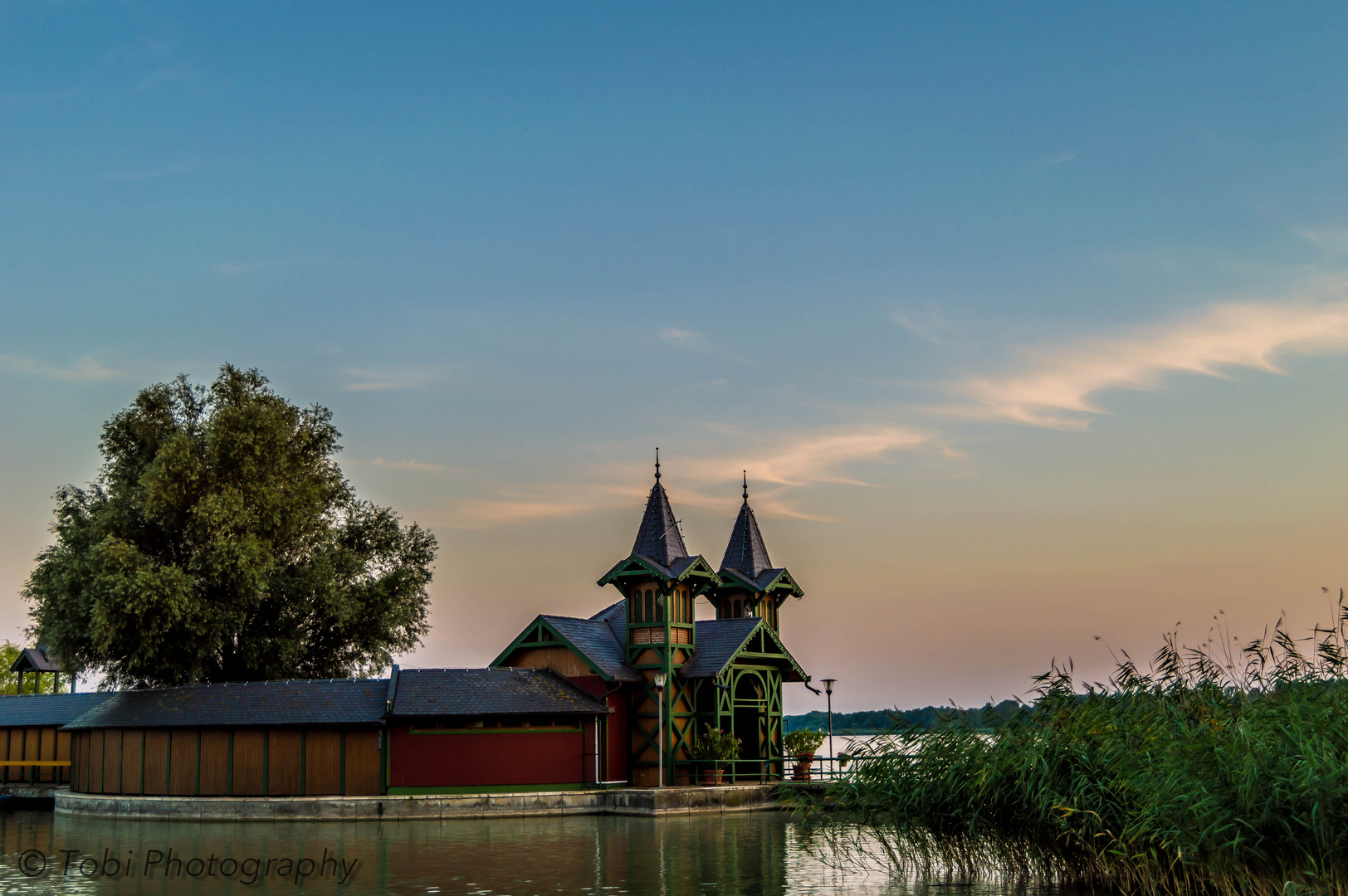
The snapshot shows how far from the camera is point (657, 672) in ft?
120

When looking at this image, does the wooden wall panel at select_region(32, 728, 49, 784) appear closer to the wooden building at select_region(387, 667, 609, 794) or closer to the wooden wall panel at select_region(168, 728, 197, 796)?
the wooden wall panel at select_region(168, 728, 197, 796)

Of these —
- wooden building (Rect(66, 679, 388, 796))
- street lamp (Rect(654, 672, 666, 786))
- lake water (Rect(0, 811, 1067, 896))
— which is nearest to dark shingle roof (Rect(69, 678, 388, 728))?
wooden building (Rect(66, 679, 388, 796))

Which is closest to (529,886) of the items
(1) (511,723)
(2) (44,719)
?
(1) (511,723)

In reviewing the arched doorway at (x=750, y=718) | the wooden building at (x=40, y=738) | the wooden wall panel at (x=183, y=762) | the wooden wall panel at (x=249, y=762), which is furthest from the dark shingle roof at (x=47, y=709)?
the arched doorway at (x=750, y=718)

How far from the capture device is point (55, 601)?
40469 millimetres

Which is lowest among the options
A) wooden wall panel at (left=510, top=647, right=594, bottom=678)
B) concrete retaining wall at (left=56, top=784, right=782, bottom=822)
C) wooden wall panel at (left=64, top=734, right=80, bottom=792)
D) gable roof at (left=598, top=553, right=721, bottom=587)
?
concrete retaining wall at (left=56, top=784, right=782, bottom=822)

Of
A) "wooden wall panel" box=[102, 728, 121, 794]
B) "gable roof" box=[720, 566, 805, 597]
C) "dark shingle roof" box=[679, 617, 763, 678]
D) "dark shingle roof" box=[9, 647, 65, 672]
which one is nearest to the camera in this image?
"wooden wall panel" box=[102, 728, 121, 794]

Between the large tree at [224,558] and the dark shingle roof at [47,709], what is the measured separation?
119cm

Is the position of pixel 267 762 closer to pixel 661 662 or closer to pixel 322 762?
pixel 322 762

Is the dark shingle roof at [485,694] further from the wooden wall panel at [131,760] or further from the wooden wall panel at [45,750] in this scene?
the wooden wall panel at [45,750]

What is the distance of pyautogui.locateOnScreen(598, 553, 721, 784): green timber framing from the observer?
36406mm

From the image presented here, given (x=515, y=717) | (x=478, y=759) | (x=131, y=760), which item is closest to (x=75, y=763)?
(x=131, y=760)

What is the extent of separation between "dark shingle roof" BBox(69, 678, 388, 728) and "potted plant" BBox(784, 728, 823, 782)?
12402 millimetres

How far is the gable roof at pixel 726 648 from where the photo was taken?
1458 inches
